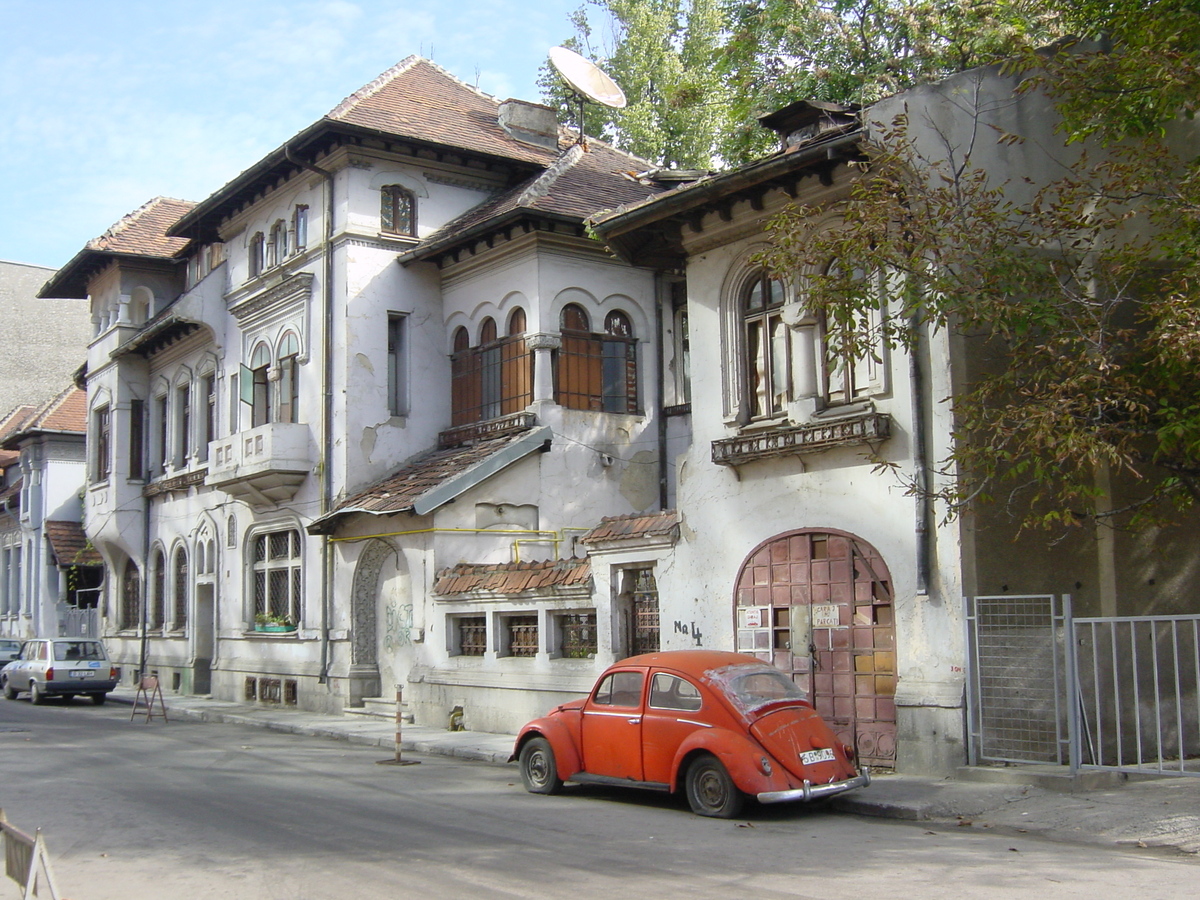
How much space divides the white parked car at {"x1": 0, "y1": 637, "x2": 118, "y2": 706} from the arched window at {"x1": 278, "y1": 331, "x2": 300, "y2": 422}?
7524mm

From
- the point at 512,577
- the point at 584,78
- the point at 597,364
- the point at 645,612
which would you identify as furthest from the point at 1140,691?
the point at 584,78

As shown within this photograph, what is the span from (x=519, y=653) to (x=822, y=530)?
6090 mm

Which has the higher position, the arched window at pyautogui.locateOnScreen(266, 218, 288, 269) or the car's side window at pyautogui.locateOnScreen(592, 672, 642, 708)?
the arched window at pyautogui.locateOnScreen(266, 218, 288, 269)

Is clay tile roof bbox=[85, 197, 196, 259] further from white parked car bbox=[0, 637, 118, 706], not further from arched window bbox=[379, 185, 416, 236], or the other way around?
white parked car bbox=[0, 637, 118, 706]

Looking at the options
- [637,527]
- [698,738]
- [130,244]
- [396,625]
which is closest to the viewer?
[698,738]

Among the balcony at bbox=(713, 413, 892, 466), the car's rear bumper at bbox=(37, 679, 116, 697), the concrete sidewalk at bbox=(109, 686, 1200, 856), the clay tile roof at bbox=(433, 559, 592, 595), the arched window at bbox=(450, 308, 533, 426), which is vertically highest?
the arched window at bbox=(450, 308, 533, 426)

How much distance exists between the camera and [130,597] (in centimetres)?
3409

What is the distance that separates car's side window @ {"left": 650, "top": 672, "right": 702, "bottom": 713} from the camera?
11.5 meters

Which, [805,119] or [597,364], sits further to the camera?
[597,364]

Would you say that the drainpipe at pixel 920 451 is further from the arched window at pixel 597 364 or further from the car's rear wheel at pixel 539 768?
the arched window at pixel 597 364

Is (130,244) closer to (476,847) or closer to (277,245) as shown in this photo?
(277,245)

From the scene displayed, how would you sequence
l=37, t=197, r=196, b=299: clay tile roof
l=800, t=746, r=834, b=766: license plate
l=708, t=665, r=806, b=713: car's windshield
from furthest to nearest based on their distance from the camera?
1. l=37, t=197, r=196, b=299: clay tile roof
2. l=708, t=665, r=806, b=713: car's windshield
3. l=800, t=746, r=834, b=766: license plate

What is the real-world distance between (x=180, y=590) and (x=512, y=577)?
1541 cm

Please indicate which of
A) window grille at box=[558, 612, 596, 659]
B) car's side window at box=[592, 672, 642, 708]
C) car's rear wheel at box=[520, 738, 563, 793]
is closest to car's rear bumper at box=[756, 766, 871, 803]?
car's side window at box=[592, 672, 642, 708]
